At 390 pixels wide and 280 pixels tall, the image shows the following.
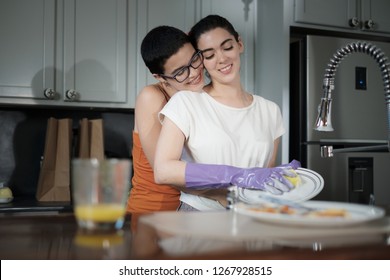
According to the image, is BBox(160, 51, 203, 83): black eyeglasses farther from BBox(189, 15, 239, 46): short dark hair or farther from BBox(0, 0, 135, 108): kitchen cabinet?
BBox(0, 0, 135, 108): kitchen cabinet

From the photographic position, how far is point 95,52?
2555 mm

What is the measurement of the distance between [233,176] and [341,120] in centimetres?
160

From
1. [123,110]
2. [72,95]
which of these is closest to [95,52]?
[72,95]

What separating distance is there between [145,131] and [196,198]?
12.3 inches

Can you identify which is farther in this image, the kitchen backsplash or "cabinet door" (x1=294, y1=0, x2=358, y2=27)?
the kitchen backsplash

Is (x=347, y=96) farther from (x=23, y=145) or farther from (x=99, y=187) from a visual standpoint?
(x=99, y=187)

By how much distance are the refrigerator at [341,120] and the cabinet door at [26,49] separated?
129cm

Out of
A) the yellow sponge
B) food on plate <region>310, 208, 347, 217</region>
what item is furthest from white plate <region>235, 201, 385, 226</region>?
the yellow sponge

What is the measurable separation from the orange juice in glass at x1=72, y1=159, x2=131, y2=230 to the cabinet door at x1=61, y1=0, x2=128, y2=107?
1.96m

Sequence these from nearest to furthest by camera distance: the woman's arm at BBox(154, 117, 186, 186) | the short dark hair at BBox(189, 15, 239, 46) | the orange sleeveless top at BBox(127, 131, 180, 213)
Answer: the woman's arm at BBox(154, 117, 186, 186) → the short dark hair at BBox(189, 15, 239, 46) → the orange sleeveless top at BBox(127, 131, 180, 213)

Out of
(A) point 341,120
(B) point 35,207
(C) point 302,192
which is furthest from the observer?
(A) point 341,120

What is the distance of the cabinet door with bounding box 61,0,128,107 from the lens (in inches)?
98.7

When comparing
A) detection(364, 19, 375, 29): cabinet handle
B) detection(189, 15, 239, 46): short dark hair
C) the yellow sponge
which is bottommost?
the yellow sponge

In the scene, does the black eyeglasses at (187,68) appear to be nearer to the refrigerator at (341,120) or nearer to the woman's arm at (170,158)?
the woman's arm at (170,158)
